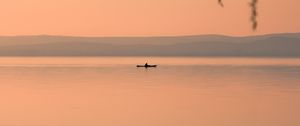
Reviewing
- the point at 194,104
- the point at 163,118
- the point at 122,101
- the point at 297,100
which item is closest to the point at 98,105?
the point at 122,101

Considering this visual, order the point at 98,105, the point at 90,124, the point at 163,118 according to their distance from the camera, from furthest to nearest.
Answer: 1. the point at 98,105
2. the point at 163,118
3. the point at 90,124

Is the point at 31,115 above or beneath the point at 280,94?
beneath

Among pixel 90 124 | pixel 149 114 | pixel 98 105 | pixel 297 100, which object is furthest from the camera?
pixel 297 100

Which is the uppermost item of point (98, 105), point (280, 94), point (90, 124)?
point (280, 94)

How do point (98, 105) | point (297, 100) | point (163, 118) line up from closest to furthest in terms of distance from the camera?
1. point (163, 118)
2. point (98, 105)
3. point (297, 100)

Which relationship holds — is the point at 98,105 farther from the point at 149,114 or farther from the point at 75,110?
the point at 149,114

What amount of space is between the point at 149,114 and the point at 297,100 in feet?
41.0

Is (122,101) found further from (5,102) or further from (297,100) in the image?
(297,100)

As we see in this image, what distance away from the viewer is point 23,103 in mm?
38812

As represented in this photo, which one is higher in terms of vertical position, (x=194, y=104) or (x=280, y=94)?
(x=280, y=94)

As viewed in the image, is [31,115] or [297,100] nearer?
[31,115]

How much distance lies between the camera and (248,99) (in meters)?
43.0

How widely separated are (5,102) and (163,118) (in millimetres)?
12779

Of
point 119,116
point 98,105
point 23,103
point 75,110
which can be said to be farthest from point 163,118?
point 23,103
